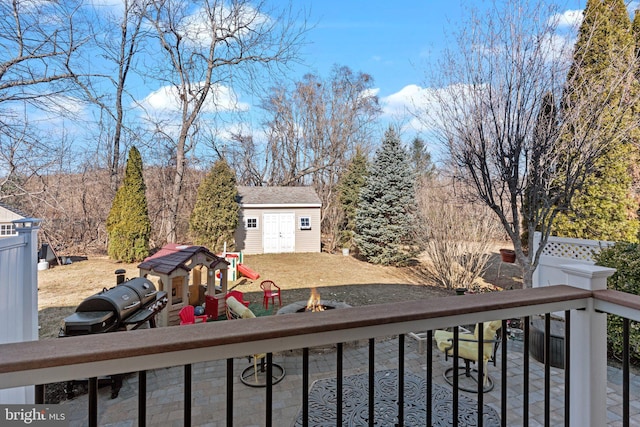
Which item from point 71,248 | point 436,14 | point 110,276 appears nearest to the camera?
point 436,14

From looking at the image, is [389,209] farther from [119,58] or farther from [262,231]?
[119,58]

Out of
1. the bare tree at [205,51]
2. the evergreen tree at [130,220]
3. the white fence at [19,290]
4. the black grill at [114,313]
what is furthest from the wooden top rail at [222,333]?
the bare tree at [205,51]

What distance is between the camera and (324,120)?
57.3ft

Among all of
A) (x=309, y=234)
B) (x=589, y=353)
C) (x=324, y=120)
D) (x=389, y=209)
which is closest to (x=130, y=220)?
(x=309, y=234)

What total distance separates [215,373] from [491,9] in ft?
20.5

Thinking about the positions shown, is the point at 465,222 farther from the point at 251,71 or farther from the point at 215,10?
the point at 215,10


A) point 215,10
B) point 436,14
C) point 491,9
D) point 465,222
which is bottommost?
point 465,222

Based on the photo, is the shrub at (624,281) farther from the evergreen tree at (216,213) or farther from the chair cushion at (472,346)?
the evergreen tree at (216,213)

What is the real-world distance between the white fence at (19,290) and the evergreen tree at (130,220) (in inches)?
335

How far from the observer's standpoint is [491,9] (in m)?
4.61

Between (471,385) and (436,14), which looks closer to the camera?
(471,385)

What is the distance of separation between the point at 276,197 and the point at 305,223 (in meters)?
1.67

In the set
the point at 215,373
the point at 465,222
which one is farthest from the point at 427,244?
the point at 215,373

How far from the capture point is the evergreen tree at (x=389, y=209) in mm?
11438
